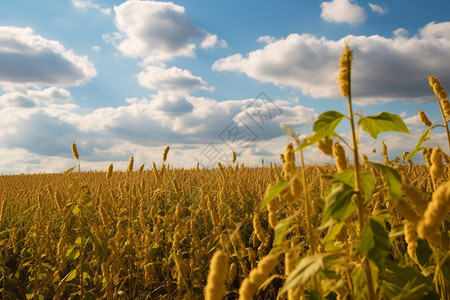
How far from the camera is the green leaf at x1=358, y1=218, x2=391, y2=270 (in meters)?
0.78

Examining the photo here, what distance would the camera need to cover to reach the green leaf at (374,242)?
0.78 metres

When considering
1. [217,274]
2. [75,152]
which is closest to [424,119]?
[217,274]

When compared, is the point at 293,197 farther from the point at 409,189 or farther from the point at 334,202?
the point at 409,189

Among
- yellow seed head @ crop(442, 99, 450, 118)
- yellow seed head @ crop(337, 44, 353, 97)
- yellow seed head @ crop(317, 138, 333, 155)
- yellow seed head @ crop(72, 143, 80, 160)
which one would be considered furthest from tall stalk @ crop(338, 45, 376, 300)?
yellow seed head @ crop(72, 143, 80, 160)

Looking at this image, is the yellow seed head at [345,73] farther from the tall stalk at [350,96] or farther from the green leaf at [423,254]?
the green leaf at [423,254]

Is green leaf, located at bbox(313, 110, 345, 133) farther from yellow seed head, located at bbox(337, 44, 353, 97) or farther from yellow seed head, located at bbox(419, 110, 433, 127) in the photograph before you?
yellow seed head, located at bbox(419, 110, 433, 127)

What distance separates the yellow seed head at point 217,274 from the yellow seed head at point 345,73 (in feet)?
1.57

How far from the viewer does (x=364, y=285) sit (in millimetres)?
985

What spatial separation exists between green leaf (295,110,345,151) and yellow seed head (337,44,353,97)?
54mm

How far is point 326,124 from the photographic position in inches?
33.0

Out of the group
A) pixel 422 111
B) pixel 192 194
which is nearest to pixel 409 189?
pixel 422 111

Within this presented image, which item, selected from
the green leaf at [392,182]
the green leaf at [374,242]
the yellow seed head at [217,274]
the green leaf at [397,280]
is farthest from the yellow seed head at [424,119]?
the yellow seed head at [217,274]

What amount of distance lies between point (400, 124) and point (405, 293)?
41cm

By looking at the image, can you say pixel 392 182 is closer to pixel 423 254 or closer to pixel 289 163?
pixel 289 163
